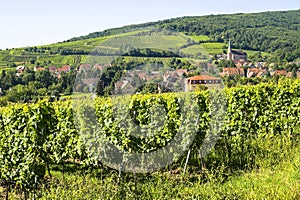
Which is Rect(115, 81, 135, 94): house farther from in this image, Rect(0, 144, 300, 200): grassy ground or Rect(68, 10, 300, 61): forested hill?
Rect(68, 10, 300, 61): forested hill

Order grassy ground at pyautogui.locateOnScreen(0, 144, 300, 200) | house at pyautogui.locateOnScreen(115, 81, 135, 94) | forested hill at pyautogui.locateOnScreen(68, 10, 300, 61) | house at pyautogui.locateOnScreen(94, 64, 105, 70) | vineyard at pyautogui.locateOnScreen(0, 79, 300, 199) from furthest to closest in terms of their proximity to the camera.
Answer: forested hill at pyautogui.locateOnScreen(68, 10, 300, 61) < house at pyautogui.locateOnScreen(94, 64, 105, 70) < house at pyautogui.locateOnScreen(115, 81, 135, 94) < vineyard at pyautogui.locateOnScreen(0, 79, 300, 199) < grassy ground at pyautogui.locateOnScreen(0, 144, 300, 200)

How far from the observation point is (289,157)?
25.9 ft

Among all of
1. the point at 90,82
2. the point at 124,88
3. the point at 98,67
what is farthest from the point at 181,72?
the point at 90,82

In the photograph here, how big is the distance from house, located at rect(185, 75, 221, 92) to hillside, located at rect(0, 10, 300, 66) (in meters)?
0.62

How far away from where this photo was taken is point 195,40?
17141 mm

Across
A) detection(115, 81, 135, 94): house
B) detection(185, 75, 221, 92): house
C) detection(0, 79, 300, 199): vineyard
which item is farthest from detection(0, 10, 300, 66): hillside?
detection(0, 79, 300, 199): vineyard

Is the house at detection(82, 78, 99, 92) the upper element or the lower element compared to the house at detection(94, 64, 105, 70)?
lower

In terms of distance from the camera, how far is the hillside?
35.6 ft

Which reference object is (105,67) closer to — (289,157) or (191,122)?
(191,122)

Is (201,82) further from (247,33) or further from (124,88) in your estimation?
(247,33)

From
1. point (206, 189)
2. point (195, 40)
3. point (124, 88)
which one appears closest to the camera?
point (206, 189)

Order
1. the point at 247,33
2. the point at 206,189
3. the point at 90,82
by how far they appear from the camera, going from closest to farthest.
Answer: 1. the point at 206,189
2. the point at 90,82
3. the point at 247,33

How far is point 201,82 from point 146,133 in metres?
3.01

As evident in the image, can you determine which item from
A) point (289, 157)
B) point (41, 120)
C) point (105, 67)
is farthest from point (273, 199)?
point (105, 67)
